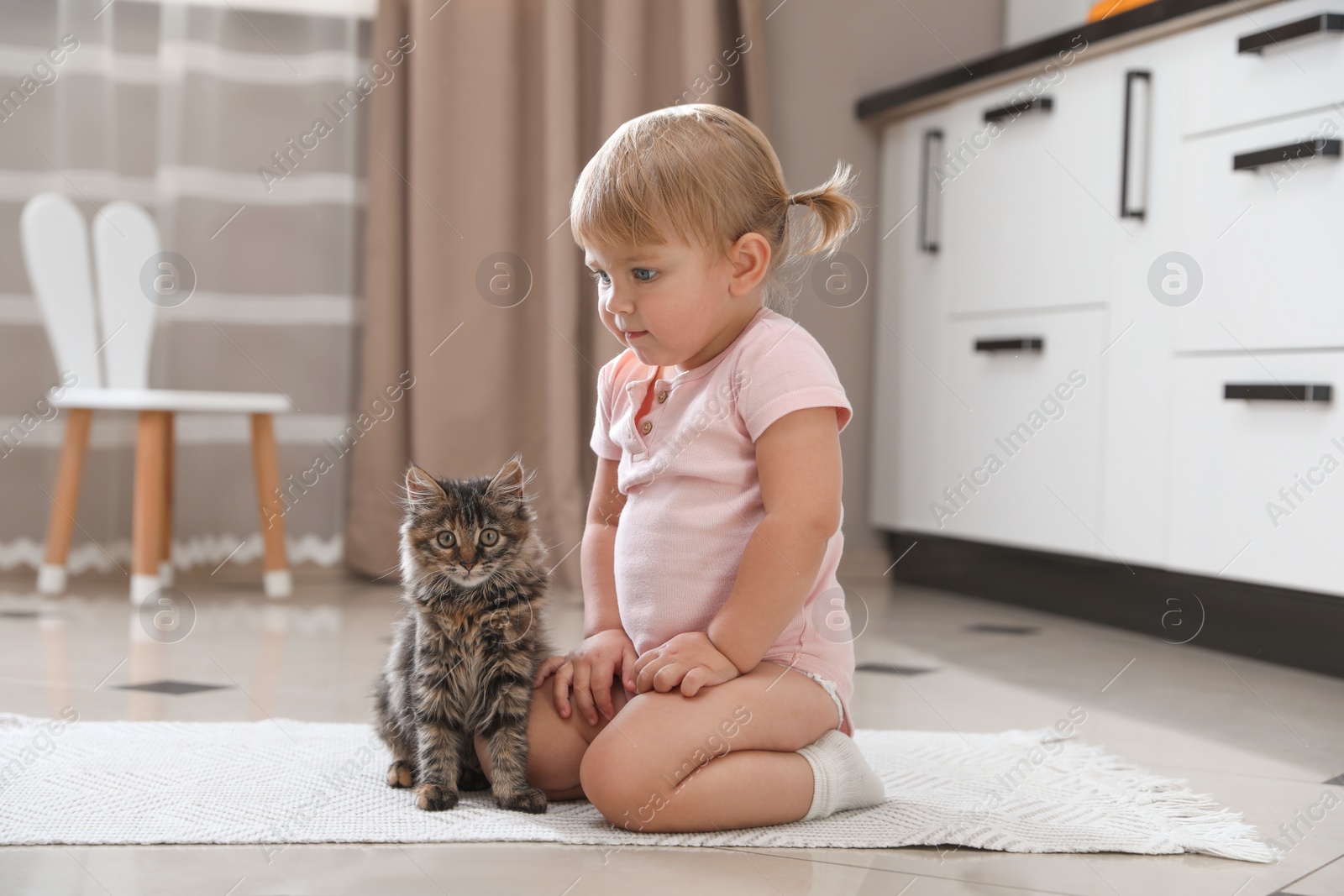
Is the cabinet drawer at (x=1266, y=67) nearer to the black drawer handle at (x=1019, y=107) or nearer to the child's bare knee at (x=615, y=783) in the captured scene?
the black drawer handle at (x=1019, y=107)

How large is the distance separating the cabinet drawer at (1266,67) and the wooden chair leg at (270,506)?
187 cm

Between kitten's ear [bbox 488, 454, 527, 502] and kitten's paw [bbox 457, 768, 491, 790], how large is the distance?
0.93ft

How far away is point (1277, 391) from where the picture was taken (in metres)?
1.91

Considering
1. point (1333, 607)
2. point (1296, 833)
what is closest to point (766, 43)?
point (1333, 607)

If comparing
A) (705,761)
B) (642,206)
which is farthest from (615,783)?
(642,206)

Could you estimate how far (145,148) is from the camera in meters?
2.73

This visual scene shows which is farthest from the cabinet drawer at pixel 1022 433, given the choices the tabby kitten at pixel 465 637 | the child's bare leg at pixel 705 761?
the tabby kitten at pixel 465 637

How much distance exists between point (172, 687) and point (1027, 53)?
1984mm

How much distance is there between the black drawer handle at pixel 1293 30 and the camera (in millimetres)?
1805

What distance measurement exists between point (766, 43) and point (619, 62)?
0.46 metres

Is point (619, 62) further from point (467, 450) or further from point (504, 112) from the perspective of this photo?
point (467, 450)

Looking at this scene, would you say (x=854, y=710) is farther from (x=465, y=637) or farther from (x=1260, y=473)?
(x=1260, y=473)

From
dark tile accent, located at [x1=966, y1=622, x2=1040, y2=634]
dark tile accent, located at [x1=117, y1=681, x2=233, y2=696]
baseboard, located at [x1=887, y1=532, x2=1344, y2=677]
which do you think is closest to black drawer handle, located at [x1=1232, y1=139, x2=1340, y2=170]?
baseboard, located at [x1=887, y1=532, x2=1344, y2=677]

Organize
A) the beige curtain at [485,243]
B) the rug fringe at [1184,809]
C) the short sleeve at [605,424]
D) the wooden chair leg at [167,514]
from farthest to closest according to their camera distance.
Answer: the beige curtain at [485,243]
the wooden chair leg at [167,514]
the short sleeve at [605,424]
the rug fringe at [1184,809]
